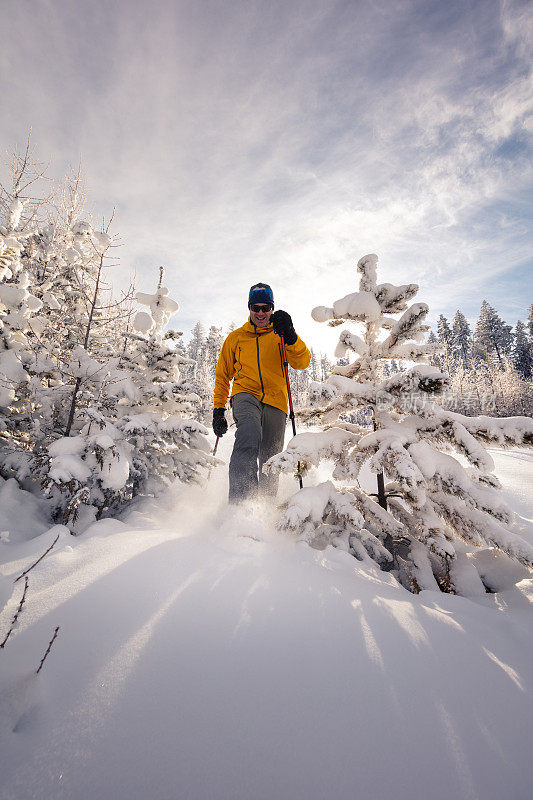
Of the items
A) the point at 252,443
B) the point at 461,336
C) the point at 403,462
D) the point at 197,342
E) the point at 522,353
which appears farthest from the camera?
the point at 461,336

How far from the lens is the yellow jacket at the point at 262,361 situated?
3.75 metres

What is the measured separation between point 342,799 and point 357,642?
1.98ft

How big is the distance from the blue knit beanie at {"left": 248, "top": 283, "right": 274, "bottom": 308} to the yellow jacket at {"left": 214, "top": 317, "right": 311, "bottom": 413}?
1.00 ft

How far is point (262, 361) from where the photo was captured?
3787 mm

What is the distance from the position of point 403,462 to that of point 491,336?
179ft

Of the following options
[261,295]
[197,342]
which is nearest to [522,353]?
[197,342]

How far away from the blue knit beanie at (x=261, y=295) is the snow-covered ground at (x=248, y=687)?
10.1 feet

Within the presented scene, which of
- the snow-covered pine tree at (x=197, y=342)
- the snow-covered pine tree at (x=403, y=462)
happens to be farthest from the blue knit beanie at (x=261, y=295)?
the snow-covered pine tree at (x=197, y=342)

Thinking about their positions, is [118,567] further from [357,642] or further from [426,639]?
[426,639]

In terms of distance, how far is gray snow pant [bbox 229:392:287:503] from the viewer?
3160 mm

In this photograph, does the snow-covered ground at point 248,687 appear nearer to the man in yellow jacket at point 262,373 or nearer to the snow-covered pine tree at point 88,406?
the snow-covered pine tree at point 88,406

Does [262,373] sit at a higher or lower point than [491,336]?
lower

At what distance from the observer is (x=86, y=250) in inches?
192

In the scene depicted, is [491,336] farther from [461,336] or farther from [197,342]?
[197,342]
